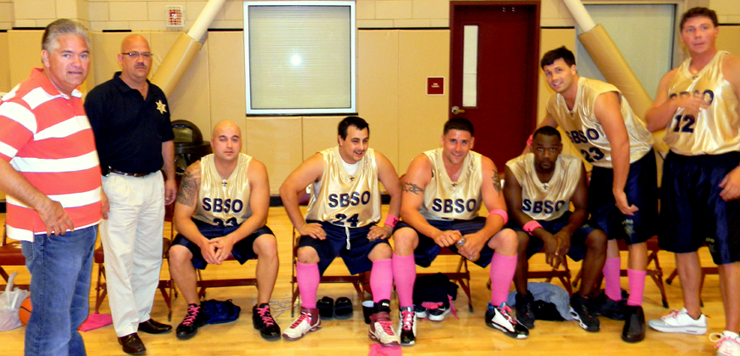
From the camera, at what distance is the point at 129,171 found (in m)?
3.00

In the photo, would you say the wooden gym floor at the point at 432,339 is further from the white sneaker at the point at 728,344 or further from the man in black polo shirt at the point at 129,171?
the man in black polo shirt at the point at 129,171

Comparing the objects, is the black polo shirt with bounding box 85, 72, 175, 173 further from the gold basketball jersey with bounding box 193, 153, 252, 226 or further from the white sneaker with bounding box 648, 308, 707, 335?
the white sneaker with bounding box 648, 308, 707, 335

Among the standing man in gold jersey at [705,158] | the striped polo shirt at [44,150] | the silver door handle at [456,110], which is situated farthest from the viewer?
the silver door handle at [456,110]

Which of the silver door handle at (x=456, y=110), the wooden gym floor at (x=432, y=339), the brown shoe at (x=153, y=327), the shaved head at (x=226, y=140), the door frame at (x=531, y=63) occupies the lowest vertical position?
the wooden gym floor at (x=432, y=339)

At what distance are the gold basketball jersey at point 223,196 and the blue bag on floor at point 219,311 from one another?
20.2 inches

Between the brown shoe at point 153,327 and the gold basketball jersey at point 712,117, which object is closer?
the gold basketball jersey at point 712,117

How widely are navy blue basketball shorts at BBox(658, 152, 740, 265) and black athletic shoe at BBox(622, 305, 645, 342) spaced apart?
42cm

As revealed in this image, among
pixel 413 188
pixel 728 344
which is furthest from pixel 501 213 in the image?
pixel 728 344

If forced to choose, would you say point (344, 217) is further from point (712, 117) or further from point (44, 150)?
point (712, 117)

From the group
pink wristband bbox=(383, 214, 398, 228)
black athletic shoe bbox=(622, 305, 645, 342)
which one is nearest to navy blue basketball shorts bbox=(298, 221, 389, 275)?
pink wristband bbox=(383, 214, 398, 228)

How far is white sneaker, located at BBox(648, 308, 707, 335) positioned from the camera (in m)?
3.24

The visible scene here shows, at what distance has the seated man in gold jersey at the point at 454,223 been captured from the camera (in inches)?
131

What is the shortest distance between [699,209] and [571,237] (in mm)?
751

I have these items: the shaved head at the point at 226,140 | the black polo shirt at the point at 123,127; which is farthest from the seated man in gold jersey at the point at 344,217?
the black polo shirt at the point at 123,127
